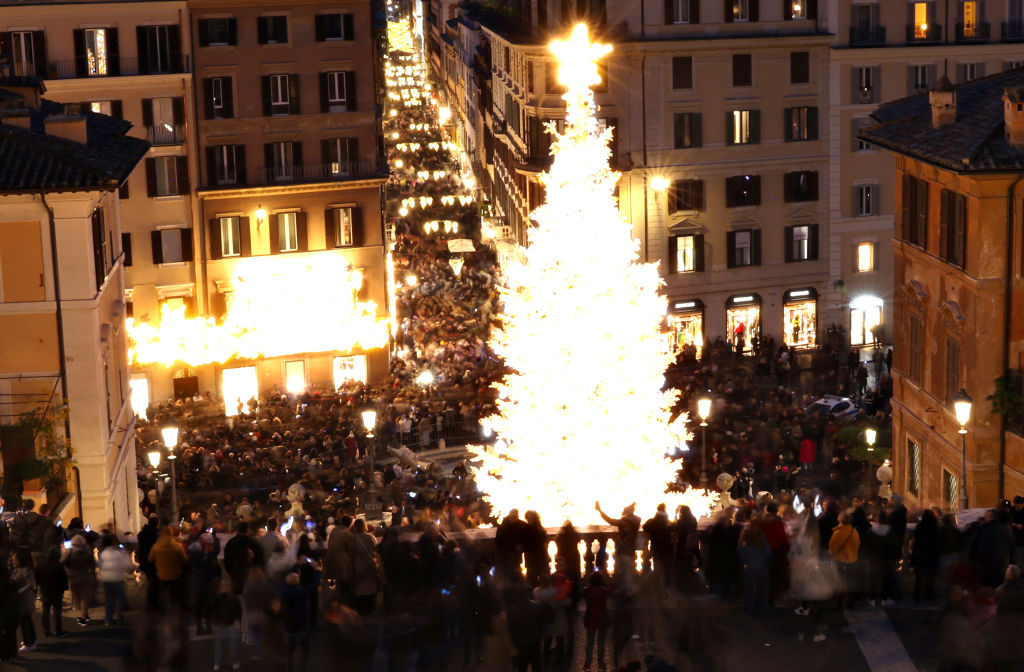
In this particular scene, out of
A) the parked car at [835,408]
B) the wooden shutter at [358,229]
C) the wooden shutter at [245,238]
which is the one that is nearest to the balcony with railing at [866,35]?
the parked car at [835,408]

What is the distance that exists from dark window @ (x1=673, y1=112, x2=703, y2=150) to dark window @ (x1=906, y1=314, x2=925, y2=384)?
74.1 feet

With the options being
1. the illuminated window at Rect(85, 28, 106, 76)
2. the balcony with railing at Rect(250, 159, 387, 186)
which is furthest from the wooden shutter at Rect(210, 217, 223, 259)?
the illuminated window at Rect(85, 28, 106, 76)

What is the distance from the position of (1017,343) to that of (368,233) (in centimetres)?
2927

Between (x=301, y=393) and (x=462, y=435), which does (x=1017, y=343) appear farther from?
(x=301, y=393)

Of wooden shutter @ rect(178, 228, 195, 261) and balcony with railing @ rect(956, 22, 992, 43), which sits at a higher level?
balcony with railing @ rect(956, 22, 992, 43)

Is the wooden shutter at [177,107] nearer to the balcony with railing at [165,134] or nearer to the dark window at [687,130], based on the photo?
the balcony with railing at [165,134]

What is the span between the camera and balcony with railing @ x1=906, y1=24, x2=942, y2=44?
6194 centimetres

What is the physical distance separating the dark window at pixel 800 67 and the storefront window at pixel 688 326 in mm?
8966

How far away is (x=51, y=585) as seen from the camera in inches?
857

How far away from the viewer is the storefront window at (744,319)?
202 ft

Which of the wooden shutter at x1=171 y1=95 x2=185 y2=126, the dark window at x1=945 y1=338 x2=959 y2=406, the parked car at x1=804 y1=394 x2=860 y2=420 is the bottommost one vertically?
the parked car at x1=804 y1=394 x2=860 y2=420

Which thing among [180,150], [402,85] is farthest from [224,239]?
[402,85]

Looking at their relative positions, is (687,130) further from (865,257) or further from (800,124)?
(865,257)

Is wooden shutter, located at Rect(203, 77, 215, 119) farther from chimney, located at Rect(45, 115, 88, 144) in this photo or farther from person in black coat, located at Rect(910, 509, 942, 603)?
person in black coat, located at Rect(910, 509, 942, 603)
